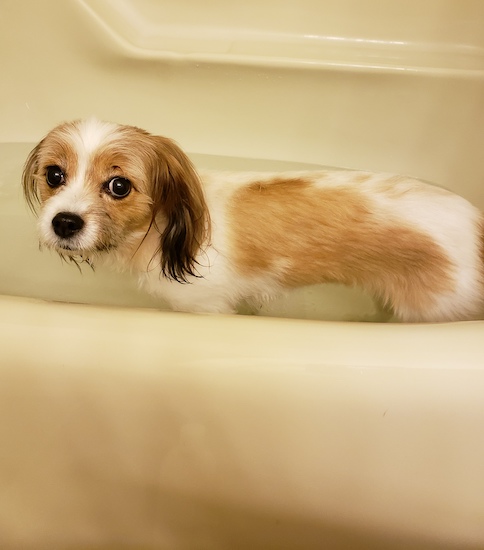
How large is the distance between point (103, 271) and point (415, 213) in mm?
947

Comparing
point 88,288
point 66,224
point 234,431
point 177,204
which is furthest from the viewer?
point 88,288

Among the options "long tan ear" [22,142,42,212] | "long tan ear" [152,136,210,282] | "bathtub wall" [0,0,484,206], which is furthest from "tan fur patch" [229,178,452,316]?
"bathtub wall" [0,0,484,206]

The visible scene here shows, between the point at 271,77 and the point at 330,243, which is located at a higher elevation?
the point at 271,77

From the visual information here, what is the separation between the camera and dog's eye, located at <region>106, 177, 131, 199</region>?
3.00 feet

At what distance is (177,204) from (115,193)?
14cm

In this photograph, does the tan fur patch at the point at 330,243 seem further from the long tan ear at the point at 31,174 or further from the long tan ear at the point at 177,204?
the long tan ear at the point at 31,174

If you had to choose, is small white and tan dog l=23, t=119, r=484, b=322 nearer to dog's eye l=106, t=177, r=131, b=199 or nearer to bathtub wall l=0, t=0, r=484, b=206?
dog's eye l=106, t=177, r=131, b=199

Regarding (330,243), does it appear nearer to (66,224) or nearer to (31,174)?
(66,224)

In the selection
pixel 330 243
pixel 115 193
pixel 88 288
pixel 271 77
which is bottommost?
pixel 88 288

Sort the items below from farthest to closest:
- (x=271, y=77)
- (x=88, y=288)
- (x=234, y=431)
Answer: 1. (x=271, y=77)
2. (x=88, y=288)
3. (x=234, y=431)

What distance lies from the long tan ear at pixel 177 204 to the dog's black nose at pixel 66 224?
190 millimetres

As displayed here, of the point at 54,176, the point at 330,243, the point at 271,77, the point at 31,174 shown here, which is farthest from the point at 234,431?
the point at 271,77

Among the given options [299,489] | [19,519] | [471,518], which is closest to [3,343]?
[19,519]

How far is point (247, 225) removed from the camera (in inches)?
42.1
